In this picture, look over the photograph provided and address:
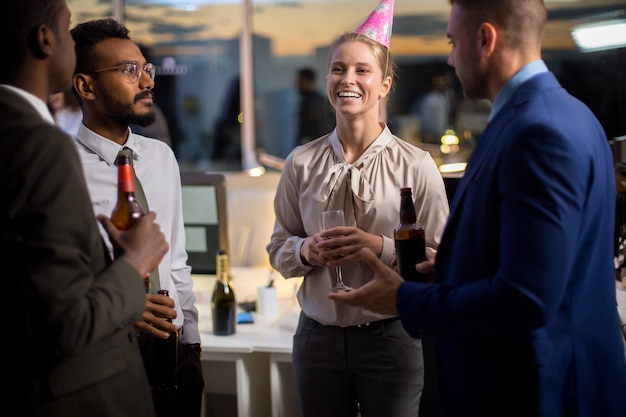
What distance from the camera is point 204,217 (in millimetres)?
3209

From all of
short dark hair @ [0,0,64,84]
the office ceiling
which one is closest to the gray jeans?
short dark hair @ [0,0,64,84]

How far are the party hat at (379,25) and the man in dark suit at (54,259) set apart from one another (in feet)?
3.43

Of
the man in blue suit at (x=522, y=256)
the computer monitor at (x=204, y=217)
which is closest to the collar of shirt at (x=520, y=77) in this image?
the man in blue suit at (x=522, y=256)

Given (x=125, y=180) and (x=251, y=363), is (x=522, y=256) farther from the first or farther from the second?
(x=251, y=363)

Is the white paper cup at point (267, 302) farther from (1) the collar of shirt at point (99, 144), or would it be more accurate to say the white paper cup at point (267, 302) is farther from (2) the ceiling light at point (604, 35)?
(2) the ceiling light at point (604, 35)

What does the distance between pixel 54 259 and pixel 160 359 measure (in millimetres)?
778

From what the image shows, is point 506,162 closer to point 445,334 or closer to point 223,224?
point 445,334

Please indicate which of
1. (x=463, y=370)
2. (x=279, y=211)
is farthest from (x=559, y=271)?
(x=279, y=211)

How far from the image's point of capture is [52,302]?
1171 mm

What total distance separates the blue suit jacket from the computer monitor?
1.73 meters

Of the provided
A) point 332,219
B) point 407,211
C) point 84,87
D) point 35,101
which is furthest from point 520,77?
point 84,87

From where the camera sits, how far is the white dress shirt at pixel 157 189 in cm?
193

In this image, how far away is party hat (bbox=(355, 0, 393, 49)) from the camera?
87.9 inches

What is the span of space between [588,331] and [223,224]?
6.43ft
